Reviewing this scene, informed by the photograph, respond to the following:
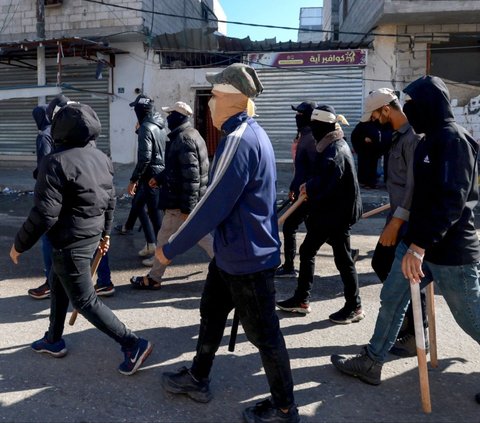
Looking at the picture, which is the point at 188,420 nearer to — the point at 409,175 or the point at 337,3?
the point at 409,175

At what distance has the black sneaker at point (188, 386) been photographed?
2959mm

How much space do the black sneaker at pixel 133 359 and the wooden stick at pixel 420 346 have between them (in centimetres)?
173

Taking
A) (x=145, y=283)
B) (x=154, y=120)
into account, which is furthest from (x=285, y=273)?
(x=154, y=120)

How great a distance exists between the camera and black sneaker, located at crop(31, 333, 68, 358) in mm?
3506

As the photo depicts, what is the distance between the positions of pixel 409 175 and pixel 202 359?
68.3 inches

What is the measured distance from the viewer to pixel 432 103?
9.10 feet

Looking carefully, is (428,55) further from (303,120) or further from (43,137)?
(43,137)

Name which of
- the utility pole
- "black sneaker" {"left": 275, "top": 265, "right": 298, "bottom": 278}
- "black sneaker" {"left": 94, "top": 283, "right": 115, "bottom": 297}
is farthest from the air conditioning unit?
"black sneaker" {"left": 275, "top": 265, "right": 298, "bottom": 278}

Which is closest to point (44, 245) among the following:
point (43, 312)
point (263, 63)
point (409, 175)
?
point (43, 312)

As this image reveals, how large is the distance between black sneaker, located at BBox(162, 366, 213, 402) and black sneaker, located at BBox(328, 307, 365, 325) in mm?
1522

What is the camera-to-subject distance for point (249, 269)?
2590 millimetres

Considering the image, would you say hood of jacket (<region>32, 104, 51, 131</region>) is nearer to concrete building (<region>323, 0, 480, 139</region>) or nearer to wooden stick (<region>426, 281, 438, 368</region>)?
wooden stick (<region>426, 281, 438, 368</region>)

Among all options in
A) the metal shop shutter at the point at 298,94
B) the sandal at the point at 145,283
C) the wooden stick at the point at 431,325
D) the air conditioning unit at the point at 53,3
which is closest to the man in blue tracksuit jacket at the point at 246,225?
the wooden stick at the point at 431,325

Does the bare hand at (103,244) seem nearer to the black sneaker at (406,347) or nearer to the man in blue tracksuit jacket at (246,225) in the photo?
the man in blue tracksuit jacket at (246,225)
